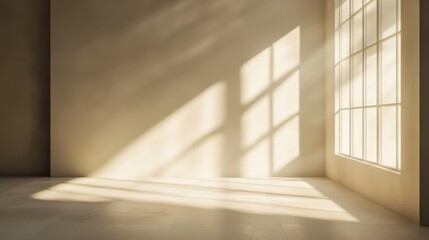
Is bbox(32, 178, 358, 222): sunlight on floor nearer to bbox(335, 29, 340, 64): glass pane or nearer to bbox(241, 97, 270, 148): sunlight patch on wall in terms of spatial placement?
bbox(241, 97, 270, 148): sunlight patch on wall

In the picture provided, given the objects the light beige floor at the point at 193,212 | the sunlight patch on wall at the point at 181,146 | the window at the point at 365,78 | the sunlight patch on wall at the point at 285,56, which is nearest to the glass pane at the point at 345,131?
the window at the point at 365,78

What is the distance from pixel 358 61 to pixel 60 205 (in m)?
3.95

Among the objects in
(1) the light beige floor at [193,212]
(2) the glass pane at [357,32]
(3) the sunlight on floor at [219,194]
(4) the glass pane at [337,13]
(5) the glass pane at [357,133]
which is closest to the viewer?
(1) the light beige floor at [193,212]

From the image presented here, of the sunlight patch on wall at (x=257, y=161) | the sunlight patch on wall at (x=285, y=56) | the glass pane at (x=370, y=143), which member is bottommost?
the sunlight patch on wall at (x=257, y=161)

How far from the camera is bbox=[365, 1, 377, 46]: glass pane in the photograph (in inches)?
249

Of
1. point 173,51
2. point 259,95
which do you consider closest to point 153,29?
point 173,51

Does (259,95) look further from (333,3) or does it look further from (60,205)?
(60,205)

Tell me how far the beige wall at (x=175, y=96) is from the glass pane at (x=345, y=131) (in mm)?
838

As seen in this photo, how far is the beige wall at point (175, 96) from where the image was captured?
8.36m

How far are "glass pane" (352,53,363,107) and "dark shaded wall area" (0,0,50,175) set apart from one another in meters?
4.73

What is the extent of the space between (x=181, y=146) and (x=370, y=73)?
3.18 m

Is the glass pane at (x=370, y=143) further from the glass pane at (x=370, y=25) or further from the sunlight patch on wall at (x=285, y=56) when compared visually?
the sunlight patch on wall at (x=285, y=56)

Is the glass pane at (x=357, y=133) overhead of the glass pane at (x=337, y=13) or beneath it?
beneath

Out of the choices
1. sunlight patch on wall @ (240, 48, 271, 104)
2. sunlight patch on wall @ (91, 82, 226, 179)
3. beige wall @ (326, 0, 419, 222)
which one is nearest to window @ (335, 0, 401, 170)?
beige wall @ (326, 0, 419, 222)
